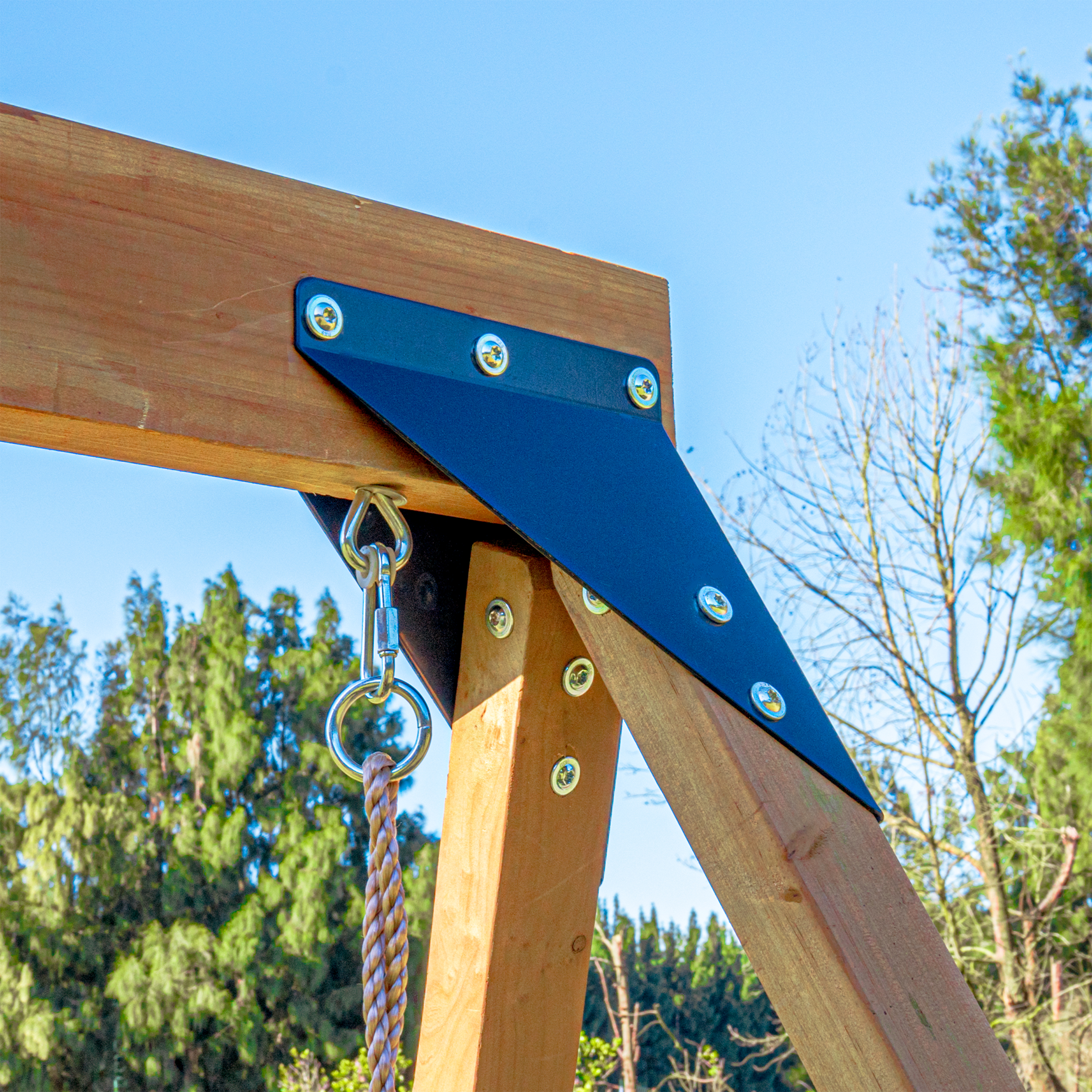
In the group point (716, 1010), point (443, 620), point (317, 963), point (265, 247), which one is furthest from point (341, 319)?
point (716, 1010)

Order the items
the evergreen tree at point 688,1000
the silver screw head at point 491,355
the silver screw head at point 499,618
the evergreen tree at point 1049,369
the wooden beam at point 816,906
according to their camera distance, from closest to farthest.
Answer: the wooden beam at point 816,906, the silver screw head at point 491,355, the silver screw head at point 499,618, the evergreen tree at point 1049,369, the evergreen tree at point 688,1000

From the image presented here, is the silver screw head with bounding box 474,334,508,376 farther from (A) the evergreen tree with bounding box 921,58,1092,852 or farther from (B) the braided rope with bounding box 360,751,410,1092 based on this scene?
(A) the evergreen tree with bounding box 921,58,1092,852

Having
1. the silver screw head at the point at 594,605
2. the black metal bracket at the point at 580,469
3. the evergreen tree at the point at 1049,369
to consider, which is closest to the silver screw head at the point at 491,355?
the black metal bracket at the point at 580,469

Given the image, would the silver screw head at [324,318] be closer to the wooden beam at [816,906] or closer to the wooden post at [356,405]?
the wooden post at [356,405]

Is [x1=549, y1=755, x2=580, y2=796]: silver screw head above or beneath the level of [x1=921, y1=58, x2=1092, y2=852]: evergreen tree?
beneath

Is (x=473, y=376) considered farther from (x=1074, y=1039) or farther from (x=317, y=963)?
(x=317, y=963)

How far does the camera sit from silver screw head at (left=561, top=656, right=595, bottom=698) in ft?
2.04

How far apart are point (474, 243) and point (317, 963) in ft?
22.6

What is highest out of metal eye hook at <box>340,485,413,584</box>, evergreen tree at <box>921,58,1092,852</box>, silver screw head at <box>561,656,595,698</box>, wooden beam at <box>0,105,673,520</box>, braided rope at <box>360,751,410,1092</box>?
evergreen tree at <box>921,58,1092,852</box>

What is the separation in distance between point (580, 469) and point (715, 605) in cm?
9

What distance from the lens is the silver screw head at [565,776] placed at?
62 centimetres

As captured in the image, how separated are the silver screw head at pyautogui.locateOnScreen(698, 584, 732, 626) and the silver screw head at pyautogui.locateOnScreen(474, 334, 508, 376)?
0.14 meters

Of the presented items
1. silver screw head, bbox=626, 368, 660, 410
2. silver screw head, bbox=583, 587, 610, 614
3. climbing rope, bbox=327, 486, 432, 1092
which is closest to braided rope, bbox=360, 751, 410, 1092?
climbing rope, bbox=327, 486, 432, 1092

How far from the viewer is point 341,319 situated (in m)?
0.48
